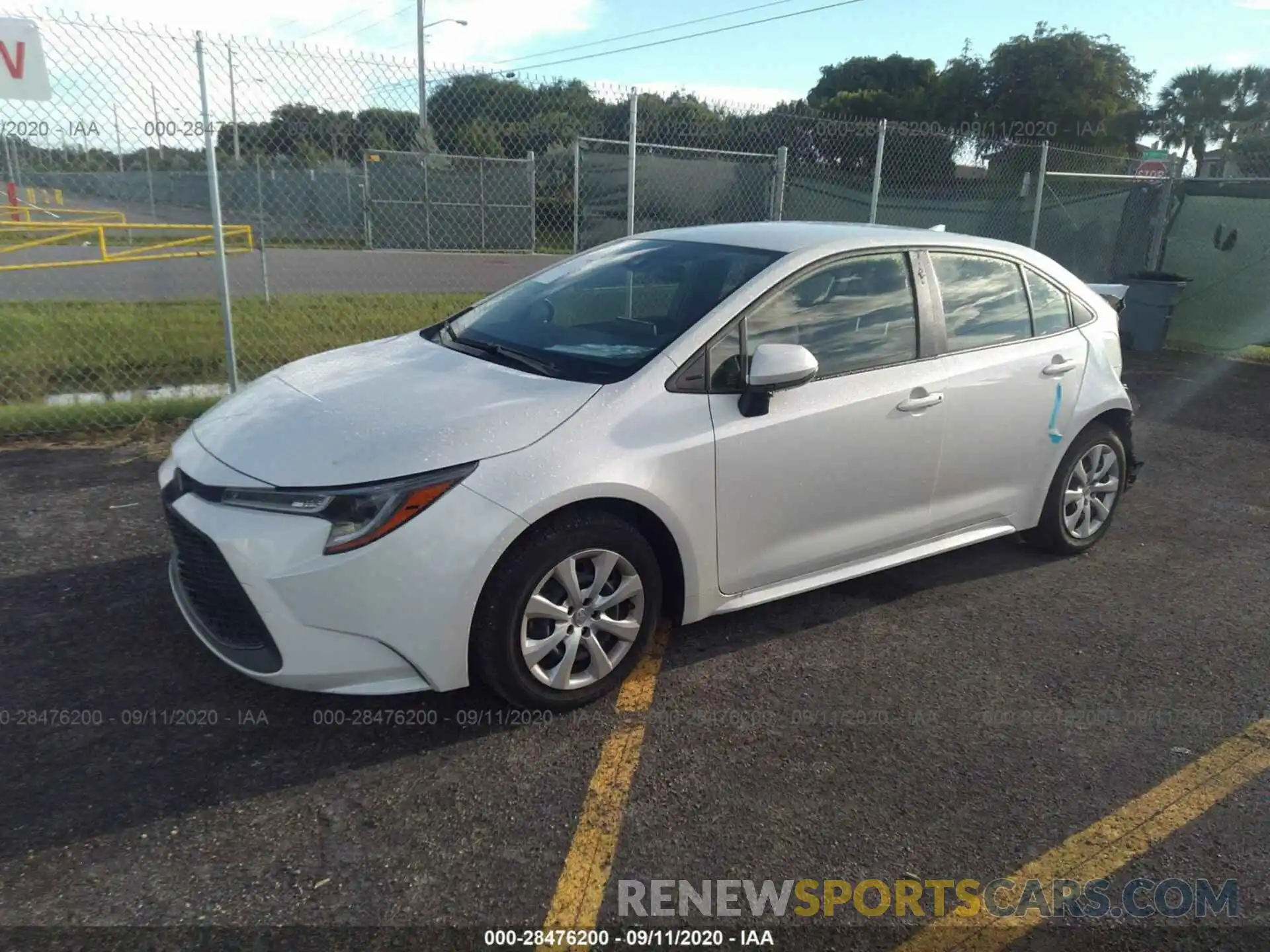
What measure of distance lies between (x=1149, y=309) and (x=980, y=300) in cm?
886

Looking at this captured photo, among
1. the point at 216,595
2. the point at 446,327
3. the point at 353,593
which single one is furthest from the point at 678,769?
the point at 446,327

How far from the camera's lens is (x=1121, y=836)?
273 cm

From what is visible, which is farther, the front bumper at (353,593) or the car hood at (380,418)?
the car hood at (380,418)

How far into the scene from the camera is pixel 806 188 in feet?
40.2

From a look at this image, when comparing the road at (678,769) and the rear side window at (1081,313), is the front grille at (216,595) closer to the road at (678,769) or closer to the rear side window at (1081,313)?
the road at (678,769)

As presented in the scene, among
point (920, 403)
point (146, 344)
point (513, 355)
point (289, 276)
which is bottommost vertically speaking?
point (146, 344)

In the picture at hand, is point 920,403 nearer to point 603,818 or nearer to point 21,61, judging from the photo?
point 603,818

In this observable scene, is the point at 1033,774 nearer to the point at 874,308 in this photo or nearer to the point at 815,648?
the point at 815,648

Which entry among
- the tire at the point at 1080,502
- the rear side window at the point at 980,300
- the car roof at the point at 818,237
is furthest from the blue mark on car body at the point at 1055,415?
the car roof at the point at 818,237

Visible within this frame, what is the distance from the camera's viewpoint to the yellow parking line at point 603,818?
2381 mm

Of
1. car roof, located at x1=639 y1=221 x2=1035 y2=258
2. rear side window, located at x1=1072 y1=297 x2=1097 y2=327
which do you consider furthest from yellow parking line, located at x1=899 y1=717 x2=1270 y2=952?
car roof, located at x1=639 y1=221 x2=1035 y2=258

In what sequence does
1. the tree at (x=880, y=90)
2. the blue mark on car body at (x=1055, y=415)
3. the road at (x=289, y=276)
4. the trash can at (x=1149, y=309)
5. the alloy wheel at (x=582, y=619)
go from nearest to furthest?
the alloy wheel at (x=582, y=619)
the blue mark on car body at (x=1055, y=415)
the trash can at (x=1149, y=309)
the road at (x=289, y=276)
the tree at (x=880, y=90)

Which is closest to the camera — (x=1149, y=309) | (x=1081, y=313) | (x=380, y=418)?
(x=380, y=418)

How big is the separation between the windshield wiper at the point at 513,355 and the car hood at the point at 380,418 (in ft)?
0.21
